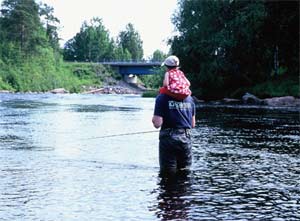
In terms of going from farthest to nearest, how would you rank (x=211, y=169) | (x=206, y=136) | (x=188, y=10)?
1. (x=188, y=10)
2. (x=206, y=136)
3. (x=211, y=169)

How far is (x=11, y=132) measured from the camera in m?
17.5

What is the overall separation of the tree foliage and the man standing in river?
40592mm

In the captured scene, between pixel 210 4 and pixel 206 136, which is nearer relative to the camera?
pixel 206 136

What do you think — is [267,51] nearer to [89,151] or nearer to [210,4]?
[210,4]

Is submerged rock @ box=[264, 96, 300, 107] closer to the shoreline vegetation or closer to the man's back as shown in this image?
the shoreline vegetation

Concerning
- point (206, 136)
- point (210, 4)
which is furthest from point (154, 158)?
point (210, 4)

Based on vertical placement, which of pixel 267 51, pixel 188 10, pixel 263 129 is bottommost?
pixel 263 129

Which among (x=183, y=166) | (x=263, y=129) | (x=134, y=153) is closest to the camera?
(x=183, y=166)

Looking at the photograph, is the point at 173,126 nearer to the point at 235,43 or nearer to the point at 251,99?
the point at 251,99

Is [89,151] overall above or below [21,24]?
below

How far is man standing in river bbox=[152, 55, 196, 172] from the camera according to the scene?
29.3 ft

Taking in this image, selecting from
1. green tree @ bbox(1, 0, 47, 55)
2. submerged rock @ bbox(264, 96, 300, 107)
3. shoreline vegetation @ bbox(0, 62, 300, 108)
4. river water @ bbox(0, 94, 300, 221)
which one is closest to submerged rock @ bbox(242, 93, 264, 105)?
shoreline vegetation @ bbox(0, 62, 300, 108)

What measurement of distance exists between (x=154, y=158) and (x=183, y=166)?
253 cm

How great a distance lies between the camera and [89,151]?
12992 mm
